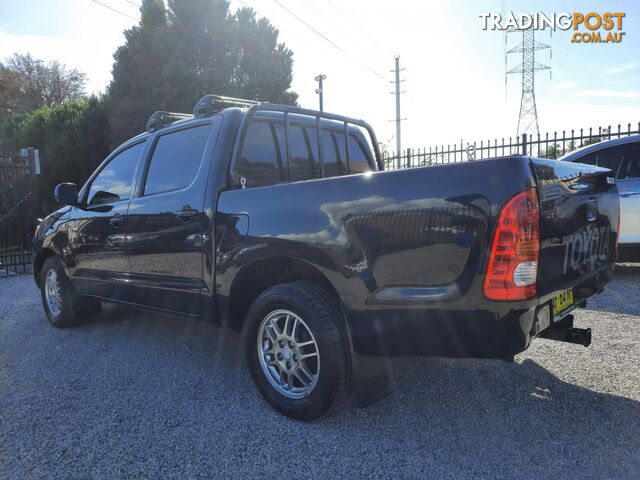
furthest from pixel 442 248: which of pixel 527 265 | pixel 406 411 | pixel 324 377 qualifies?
pixel 406 411

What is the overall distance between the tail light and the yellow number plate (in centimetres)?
40

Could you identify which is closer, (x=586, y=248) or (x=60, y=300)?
(x=586, y=248)

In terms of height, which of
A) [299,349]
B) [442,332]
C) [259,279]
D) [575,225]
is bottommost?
[299,349]

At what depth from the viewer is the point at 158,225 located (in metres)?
3.54

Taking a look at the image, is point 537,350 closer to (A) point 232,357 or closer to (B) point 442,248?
(B) point 442,248

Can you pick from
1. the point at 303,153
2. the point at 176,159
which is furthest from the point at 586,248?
the point at 176,159

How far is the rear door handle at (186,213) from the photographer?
323cm

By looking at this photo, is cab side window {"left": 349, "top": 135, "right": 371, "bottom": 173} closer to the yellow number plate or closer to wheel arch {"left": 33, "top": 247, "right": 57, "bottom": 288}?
the yellow number plate

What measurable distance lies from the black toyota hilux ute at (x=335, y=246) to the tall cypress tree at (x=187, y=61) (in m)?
12.7

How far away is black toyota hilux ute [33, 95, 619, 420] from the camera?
6.64ft

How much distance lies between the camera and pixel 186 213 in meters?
3.28

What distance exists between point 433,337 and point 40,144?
802 inches

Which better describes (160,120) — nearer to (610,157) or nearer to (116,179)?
(116,179)

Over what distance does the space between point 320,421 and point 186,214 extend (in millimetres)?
1667
